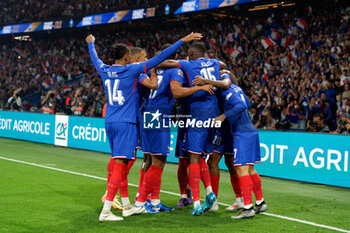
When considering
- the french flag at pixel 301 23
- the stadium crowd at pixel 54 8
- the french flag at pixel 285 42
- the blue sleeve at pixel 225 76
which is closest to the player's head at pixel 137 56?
the blue sleeve at pixel 225 76

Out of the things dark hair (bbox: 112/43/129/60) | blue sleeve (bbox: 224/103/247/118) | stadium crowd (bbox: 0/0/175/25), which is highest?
stadium crowd (bbox: 0/0/175/25)

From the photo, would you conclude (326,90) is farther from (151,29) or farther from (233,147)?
(151,29)

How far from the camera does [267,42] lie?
18.9 meters

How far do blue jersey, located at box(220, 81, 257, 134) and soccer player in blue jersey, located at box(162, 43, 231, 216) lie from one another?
0.16 m

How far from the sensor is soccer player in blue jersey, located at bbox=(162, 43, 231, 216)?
6.03 meters

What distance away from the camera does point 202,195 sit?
7.71 m

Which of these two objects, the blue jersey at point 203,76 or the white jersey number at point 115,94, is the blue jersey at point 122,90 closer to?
the white jersey number at point 115,94

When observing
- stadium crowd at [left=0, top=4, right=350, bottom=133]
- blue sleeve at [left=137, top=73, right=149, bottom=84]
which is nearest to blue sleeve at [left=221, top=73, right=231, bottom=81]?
blue sleeve at [left=137, top=73, right=149, bottom=84]

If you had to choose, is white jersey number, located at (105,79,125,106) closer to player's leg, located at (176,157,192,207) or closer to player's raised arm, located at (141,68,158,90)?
player's raised arm, located at (141,68,158,90)

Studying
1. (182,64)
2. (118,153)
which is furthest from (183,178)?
(182,64)

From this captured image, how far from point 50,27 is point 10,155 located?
727 inches

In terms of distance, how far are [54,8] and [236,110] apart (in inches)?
1098

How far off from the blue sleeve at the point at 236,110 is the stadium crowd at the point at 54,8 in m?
18.0

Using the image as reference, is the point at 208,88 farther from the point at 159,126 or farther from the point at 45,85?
the point at 45,85
